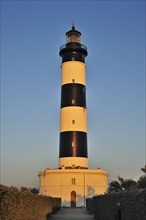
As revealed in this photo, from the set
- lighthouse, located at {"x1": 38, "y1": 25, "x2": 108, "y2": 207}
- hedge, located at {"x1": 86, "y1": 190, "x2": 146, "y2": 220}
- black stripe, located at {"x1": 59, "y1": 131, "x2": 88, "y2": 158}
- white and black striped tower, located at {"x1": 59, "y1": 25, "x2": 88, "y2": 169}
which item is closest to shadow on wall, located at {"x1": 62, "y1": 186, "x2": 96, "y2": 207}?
lighthouse, located at {"x1": 38, "y1": 25, "x2": 108, "y2": 207}

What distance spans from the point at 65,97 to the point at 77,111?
2.32 metres

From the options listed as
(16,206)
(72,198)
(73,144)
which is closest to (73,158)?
(73,144)

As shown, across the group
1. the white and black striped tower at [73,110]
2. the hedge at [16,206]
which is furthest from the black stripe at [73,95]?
the hedge at [16,206]

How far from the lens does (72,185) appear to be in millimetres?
40438

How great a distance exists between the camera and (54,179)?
4059 centimetres

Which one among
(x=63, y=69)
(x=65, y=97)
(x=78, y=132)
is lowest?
(x=78, y=132)

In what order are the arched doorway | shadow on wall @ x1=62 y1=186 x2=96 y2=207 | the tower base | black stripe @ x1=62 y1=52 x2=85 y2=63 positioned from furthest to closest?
black stripe @ x1=62 y1=52 x2=85 y2=63, the arched doorway, shadow on wall @ x1=62 y1=186 x2=96 y2=207, the tower base

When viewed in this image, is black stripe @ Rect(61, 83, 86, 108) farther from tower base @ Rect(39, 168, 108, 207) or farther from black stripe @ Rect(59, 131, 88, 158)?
tower base @ Rect(39, 168, 108, 207)

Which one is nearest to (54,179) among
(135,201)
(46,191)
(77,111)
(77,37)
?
(46,191)

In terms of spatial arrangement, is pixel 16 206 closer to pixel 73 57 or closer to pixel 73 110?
pixel 73 110

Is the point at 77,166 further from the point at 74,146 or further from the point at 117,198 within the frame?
the point at 117,198

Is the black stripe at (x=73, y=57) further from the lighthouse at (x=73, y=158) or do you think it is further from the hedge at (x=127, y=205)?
the hedge at (x=127, y=205)

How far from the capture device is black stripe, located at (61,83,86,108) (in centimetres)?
4231

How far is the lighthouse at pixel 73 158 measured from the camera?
40.4 metres
